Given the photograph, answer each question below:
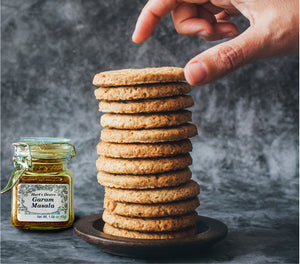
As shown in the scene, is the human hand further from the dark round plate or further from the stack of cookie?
the dark round plate

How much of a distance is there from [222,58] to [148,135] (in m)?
0.41

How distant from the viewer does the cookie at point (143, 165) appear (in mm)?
2086

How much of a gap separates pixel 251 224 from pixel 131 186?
724 mm

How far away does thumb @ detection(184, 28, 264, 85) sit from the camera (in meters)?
1.82

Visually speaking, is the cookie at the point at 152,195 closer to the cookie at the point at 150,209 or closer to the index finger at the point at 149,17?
the cookie at the point at 150,209

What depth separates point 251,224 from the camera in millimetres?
2557

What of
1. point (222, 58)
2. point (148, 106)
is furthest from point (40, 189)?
point (222, 58)

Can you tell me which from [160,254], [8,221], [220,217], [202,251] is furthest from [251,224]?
[8,221]

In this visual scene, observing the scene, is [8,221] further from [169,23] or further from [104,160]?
[169,23]

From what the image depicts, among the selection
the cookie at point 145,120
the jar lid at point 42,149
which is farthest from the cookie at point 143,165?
the jar lid at point 42,149

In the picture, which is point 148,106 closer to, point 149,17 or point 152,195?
point 152,195

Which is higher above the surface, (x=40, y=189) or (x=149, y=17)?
(x=149, y=17)

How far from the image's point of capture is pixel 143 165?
208 centimetres

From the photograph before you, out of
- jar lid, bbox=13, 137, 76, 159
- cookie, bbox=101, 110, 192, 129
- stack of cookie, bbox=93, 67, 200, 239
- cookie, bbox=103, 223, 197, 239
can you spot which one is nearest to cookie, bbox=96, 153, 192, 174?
stack of cookie, bbox=93, 67, 200, 239
